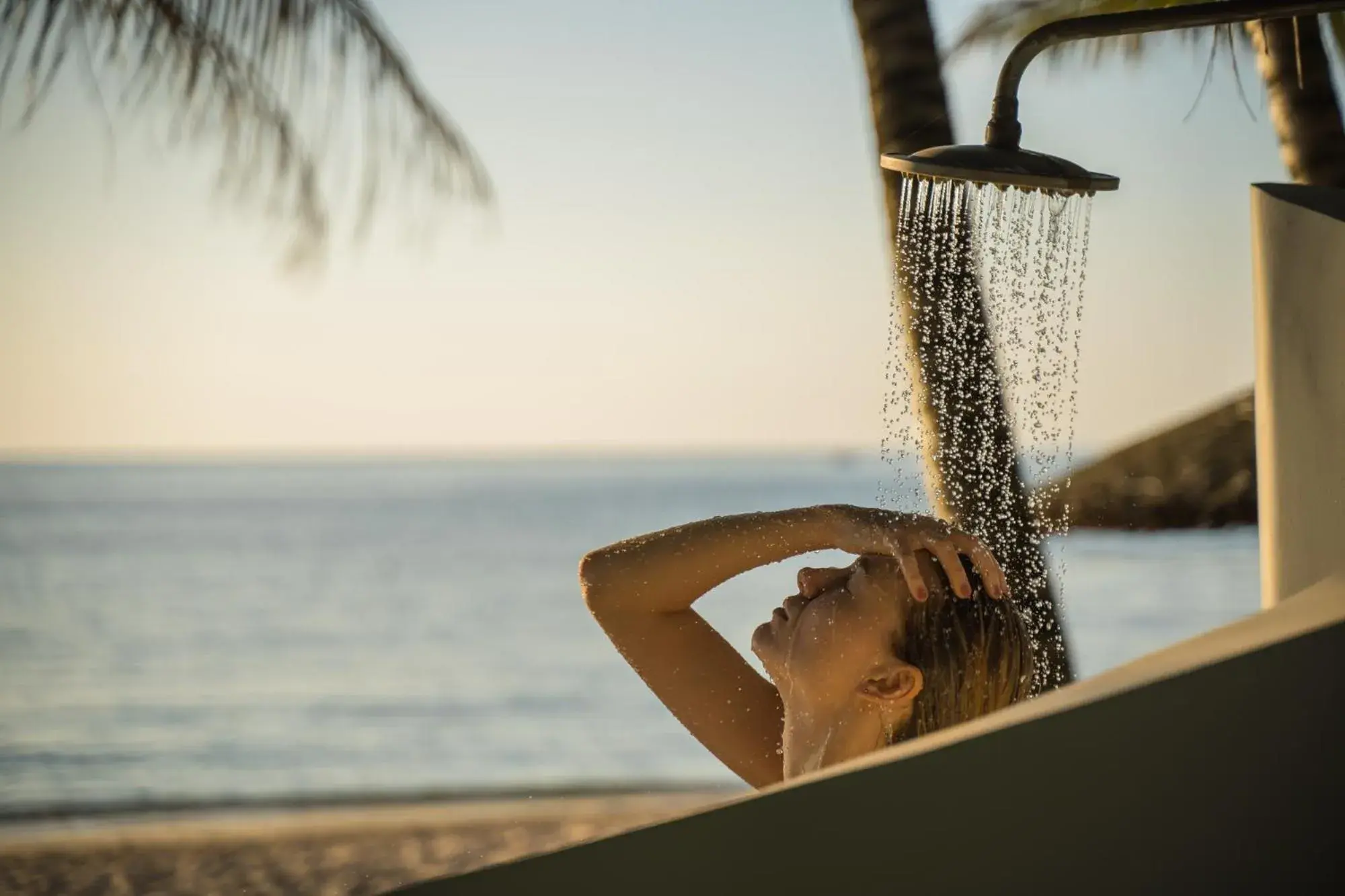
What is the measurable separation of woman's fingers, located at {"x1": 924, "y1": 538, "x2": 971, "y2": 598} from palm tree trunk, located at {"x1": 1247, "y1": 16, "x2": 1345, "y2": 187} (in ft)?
12.9

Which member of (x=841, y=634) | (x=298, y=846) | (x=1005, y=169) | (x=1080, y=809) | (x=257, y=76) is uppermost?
(x=257, y=76)

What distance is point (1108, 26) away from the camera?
2.32 m

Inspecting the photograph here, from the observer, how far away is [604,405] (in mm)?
61344

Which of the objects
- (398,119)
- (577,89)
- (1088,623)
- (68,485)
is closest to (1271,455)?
(398,119)

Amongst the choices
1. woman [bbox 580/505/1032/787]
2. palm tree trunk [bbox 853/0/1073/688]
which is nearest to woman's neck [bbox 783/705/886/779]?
woman [bbox 580/505/1032/787]

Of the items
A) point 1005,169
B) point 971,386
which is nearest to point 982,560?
point 1005,169

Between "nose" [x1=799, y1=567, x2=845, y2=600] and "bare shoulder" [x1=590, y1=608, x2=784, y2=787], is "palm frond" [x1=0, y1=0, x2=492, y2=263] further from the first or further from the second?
"nose" [x1=799, y1=567, x2=845, y2=600]

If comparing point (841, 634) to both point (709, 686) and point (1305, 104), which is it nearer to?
point (709, 686)

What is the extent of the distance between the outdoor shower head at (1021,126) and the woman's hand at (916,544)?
58 centimetres

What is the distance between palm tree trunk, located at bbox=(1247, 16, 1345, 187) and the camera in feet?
17.6

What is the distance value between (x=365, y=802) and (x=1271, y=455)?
8.92 metres

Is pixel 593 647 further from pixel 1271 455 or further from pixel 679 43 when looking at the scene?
pixel 1271 455

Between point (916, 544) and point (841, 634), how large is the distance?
0.83 feet

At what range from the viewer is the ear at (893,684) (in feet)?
7.28
